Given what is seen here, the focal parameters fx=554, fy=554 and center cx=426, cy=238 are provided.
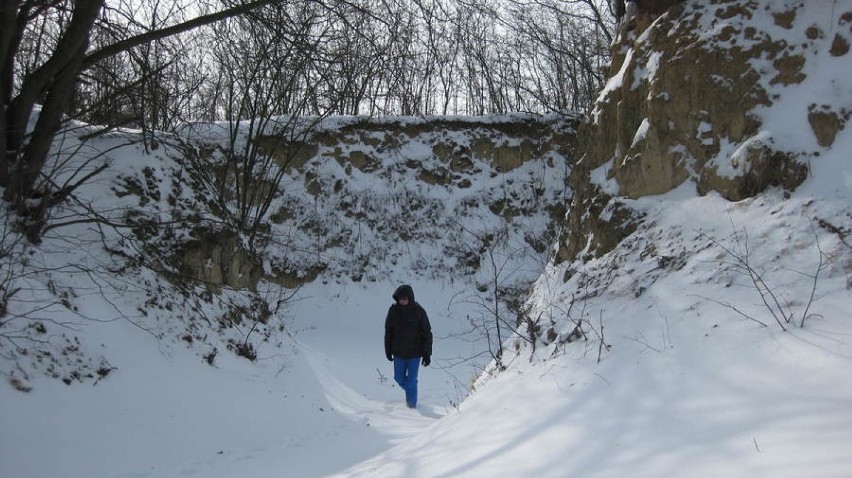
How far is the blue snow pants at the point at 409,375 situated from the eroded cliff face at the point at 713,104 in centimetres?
250

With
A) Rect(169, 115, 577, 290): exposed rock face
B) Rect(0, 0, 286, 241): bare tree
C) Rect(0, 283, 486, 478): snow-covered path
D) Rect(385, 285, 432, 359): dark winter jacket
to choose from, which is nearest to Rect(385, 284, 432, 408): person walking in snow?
Rect(385, 285, 432, 359): dark winter jacket

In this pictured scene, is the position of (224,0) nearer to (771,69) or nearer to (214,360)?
(214,360)

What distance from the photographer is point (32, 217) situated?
5.84 meters

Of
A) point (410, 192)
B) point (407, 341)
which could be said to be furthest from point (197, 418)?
point (410, 192)

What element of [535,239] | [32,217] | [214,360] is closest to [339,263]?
[535,239]

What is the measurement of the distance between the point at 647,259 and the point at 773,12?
2637 mm

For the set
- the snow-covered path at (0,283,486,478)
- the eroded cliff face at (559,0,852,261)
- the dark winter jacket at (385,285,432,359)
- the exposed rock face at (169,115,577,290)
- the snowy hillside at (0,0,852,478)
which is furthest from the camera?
the exposed rock face at (169,115,577,290)

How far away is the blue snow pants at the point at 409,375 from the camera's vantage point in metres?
7.38

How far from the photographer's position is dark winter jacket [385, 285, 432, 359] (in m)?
7.37

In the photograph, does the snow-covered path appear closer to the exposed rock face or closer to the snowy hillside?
the snowy hillside

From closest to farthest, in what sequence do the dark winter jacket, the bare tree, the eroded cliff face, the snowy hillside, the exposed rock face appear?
the snowy hillside → the eroded cliff face → the bare tree → the dark winter jacket → the exposed rock face

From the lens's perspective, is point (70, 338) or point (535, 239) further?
point (535, 239)

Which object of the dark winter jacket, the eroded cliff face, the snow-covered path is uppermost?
the eroded cliff face

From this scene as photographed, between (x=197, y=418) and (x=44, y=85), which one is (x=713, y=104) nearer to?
(x=197, y=418)
